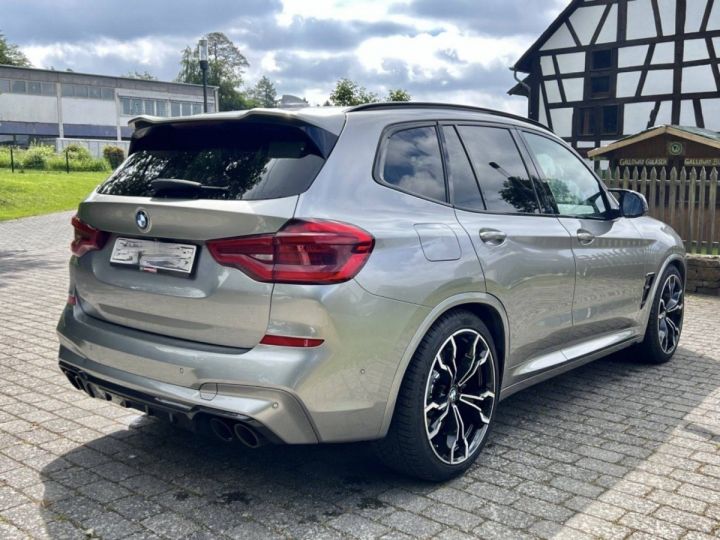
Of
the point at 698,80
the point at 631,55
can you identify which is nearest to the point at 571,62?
the point at 631,55

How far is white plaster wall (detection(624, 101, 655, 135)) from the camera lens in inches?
975

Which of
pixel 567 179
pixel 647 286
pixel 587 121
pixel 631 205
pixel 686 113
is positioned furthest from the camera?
pixel 587 121

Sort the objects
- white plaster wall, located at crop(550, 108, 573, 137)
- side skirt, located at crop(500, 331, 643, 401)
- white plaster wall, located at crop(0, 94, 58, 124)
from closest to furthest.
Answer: side skirt, located at crop(500, 331, 643, 401) → white plaster wall, located at crop(550, 108, 573, 137) → white plaster wall, located at crop(0, 94, 58, 124)

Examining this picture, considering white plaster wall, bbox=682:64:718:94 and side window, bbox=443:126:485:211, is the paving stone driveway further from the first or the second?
white plaster wall, bbox=682:64:718:94

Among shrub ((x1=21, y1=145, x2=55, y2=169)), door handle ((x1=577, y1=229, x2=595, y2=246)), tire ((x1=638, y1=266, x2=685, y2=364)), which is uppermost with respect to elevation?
shrub ((x1=21, y1=145, x2=55, y2=169))

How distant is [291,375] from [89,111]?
7322 cm

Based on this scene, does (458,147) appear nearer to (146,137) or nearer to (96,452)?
(146,137)

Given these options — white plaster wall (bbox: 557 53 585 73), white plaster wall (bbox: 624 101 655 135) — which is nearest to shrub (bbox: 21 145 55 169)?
white plaster wall (bbox: 557 53 585 73)

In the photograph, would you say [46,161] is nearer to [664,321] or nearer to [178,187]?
[664,321]

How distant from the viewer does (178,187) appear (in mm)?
3305

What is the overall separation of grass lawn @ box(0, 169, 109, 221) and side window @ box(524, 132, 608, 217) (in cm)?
1784

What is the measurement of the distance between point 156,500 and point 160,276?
0.98 meters

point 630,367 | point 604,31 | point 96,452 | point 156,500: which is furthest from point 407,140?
point 604,31

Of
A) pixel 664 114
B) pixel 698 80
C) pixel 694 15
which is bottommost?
pixel 664 114
